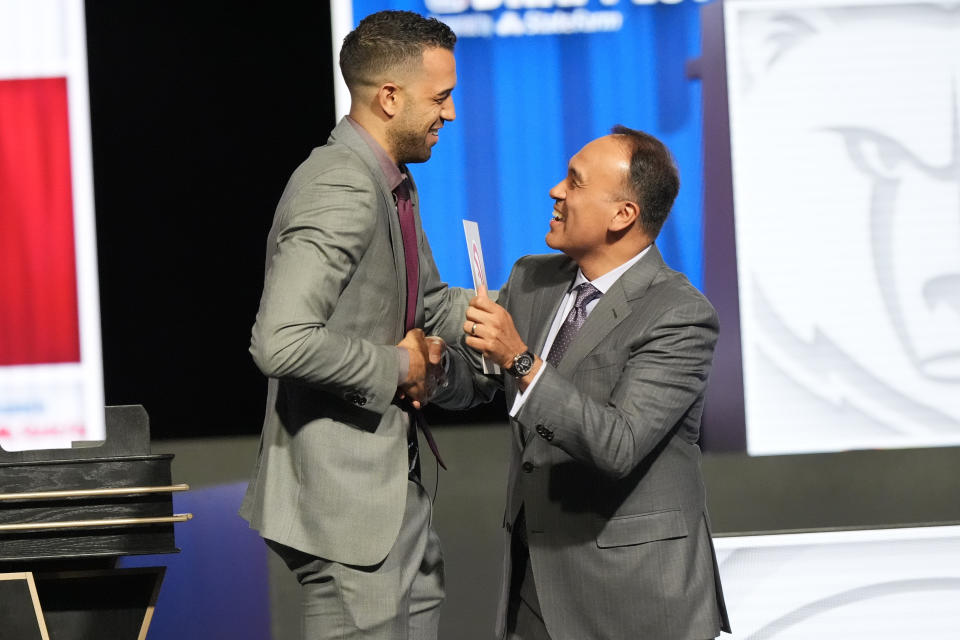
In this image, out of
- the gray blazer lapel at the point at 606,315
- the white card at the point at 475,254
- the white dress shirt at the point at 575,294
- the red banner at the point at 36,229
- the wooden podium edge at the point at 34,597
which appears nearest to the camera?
the white card at the point at 475,254

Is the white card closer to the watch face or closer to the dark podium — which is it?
the watch face

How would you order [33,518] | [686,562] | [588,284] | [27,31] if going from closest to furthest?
[686,562] < [588,284] < [33,518] < [27,31]

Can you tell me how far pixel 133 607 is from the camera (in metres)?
2.77

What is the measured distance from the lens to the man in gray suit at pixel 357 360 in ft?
6.15

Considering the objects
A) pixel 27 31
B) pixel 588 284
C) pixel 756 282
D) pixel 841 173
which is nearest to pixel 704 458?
pixel 756 282

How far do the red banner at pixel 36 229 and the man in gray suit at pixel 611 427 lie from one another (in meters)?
2.11

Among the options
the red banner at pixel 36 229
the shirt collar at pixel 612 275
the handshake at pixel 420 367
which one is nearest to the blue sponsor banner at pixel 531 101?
the red banner at pixel 36 229

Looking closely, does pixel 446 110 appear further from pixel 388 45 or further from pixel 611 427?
pixel 611 427

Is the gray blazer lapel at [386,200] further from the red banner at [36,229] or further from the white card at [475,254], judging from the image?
the red banner at [36,229]

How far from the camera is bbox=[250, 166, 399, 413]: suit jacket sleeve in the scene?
6.03 ft

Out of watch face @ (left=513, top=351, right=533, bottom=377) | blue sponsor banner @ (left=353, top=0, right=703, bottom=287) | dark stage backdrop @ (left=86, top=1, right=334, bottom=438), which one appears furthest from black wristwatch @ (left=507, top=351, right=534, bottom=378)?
dark stage backdrop @ (left=86, top=1, right=334, bottom=438)

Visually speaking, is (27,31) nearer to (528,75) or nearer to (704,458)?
(528,75)

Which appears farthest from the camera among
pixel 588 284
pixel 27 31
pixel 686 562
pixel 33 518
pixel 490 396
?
pixel 27 31

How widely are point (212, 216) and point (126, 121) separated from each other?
1.48 ft
